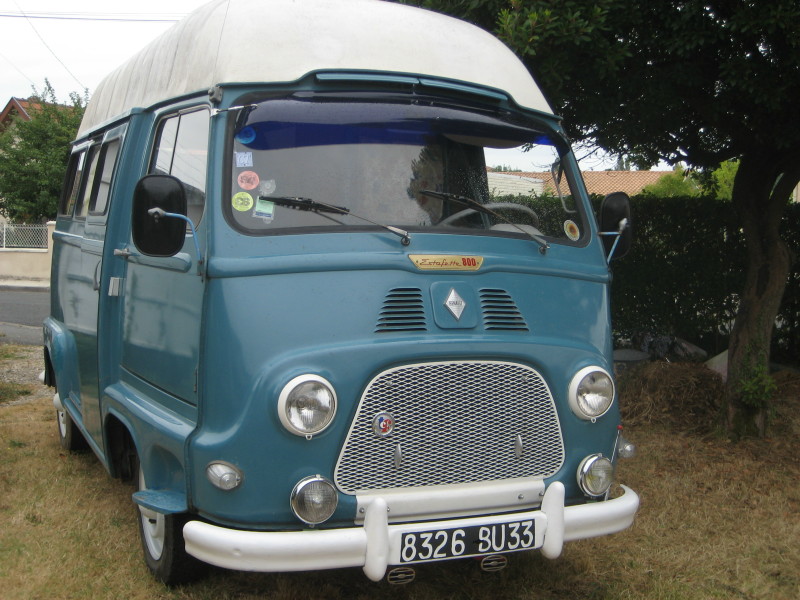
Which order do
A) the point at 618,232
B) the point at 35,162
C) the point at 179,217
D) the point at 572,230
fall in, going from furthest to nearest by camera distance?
1. the point at 35,162
2. the point at 618,232
3. the point at 572,230
4. the point at 179,217

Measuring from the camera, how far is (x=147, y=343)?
4188 mm

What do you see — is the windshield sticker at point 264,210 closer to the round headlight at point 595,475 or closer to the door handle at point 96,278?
the door handle at point 96,278

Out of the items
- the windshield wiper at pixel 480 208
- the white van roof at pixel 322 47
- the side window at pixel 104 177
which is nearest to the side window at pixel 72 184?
the side window at pixel 104 177

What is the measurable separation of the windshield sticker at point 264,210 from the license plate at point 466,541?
1403 millimetres

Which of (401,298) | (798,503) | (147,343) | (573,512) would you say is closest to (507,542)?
(573,512)

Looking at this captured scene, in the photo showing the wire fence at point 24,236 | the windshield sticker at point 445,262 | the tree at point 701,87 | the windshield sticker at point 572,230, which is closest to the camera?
the windshield sticker at point 445,262

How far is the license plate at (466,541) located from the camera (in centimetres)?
335

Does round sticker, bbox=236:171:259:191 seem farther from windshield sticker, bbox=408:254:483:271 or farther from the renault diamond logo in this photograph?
the renault diamond logo

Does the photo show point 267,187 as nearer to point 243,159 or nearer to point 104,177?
point 243,159

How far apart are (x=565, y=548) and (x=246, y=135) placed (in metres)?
2.70

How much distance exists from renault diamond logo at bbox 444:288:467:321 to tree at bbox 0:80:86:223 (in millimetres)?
25633

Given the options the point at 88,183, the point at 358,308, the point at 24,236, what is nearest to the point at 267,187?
the point at 358,308

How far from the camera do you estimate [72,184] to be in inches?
261

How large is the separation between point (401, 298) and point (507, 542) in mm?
1058
